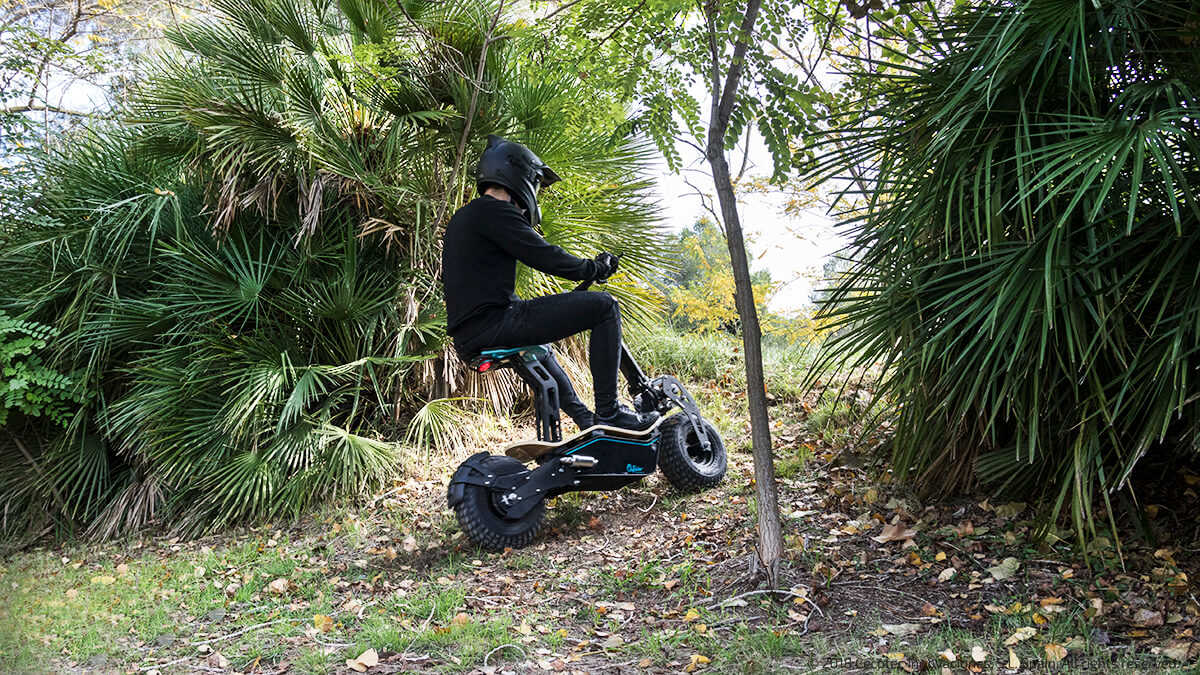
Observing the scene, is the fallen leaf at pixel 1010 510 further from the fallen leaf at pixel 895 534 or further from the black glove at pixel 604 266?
the black glove at pixel 604 266

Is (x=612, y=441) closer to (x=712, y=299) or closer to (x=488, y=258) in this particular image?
(x=488, y=258)

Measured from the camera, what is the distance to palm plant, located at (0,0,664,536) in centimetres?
605

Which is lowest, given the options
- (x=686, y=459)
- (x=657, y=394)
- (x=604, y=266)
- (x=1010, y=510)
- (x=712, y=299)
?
(x=1010, y=510)

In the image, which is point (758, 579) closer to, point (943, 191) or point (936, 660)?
point (936, 660)

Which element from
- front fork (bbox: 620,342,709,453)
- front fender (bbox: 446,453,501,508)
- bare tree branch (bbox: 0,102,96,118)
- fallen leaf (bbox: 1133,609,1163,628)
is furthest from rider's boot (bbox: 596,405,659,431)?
bare tree branch (bbox: 0,102,96,118)

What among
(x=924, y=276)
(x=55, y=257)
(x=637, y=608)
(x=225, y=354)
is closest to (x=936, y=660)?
(x=637, y=608)

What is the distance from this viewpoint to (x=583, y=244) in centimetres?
658

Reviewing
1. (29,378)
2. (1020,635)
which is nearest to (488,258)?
(1020,635)

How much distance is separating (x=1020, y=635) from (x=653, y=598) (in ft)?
4.94

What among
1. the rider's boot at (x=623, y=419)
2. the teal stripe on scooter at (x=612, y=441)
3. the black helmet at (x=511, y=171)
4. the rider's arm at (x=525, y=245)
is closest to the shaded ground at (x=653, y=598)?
the teal stripe on scooter at (x=612, y=441)

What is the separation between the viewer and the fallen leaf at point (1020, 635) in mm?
3105

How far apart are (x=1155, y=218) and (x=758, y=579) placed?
2.23m

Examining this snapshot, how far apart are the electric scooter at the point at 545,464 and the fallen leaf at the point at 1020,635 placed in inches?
88.4

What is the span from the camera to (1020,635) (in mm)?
3139
